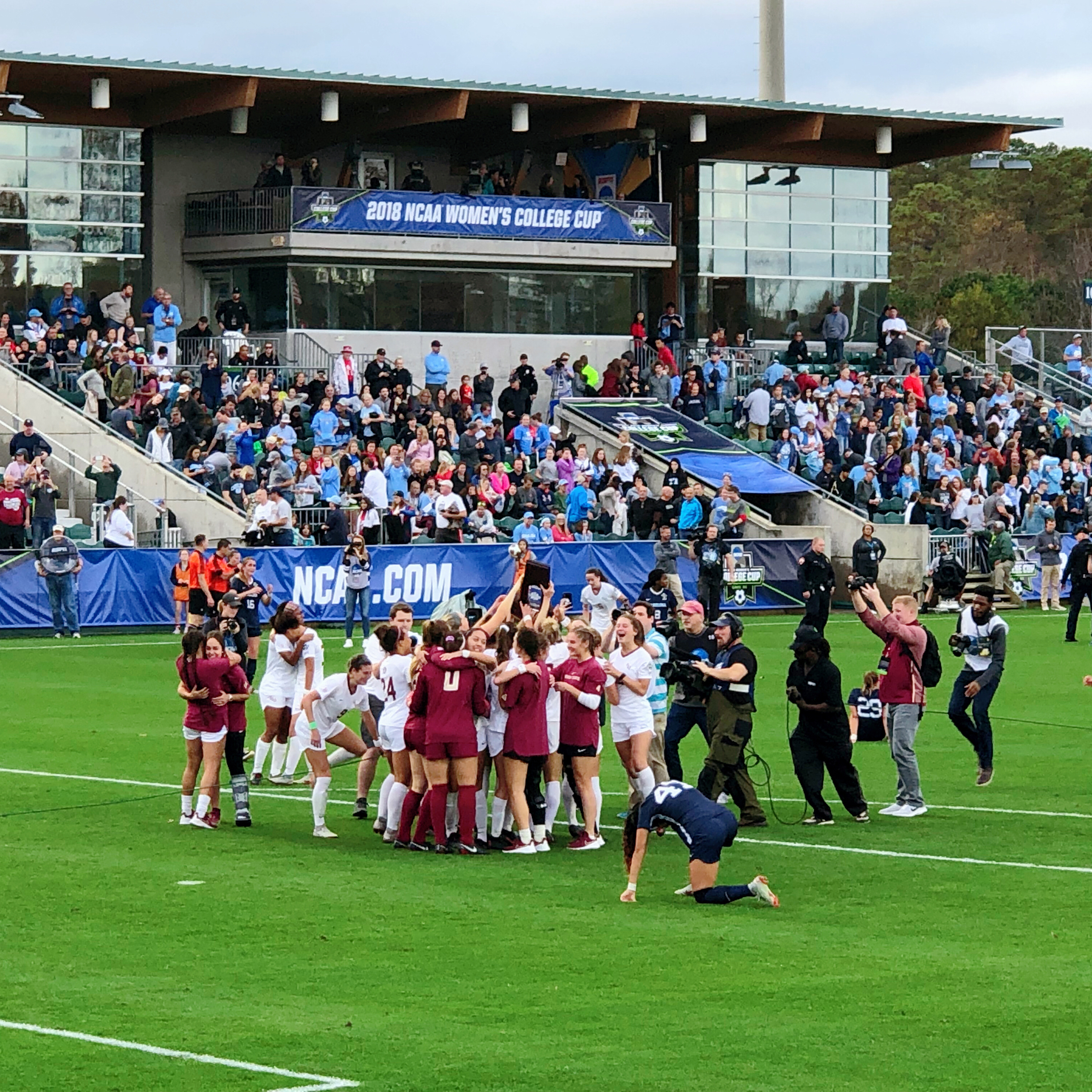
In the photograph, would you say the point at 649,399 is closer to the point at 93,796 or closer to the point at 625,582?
the point at 625,582

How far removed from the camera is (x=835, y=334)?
176 feet

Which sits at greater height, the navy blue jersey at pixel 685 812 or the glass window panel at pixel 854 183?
the glass window panel at pixel 854 183

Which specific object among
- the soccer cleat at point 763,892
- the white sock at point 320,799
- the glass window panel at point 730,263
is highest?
the glass window panel at point 730,263

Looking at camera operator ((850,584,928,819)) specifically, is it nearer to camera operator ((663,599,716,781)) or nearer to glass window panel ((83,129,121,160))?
camera operator ((663,599,716,781))

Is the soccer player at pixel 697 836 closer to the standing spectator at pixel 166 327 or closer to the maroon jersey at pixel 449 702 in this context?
the maroon jersey at pixel 449 702

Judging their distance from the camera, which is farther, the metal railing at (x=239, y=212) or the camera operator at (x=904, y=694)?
the metal railing at (x=239, y=212)

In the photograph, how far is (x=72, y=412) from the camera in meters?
39.5

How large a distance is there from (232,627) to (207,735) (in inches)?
173

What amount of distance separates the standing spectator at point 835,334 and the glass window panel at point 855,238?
109 inches

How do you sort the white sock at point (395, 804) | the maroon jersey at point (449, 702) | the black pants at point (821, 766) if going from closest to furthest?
the maroon jersey at point (449, 702) < the white sock at point (395, 804) < the black pants at point (821, 766)

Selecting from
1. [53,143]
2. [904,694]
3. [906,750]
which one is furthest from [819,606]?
[53,143]

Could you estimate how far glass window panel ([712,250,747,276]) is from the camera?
54719mm

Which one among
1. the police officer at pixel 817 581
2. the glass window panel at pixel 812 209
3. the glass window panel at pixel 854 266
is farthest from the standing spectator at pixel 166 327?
the glass window panel at pixel 854 266

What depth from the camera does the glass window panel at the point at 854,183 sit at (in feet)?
186
